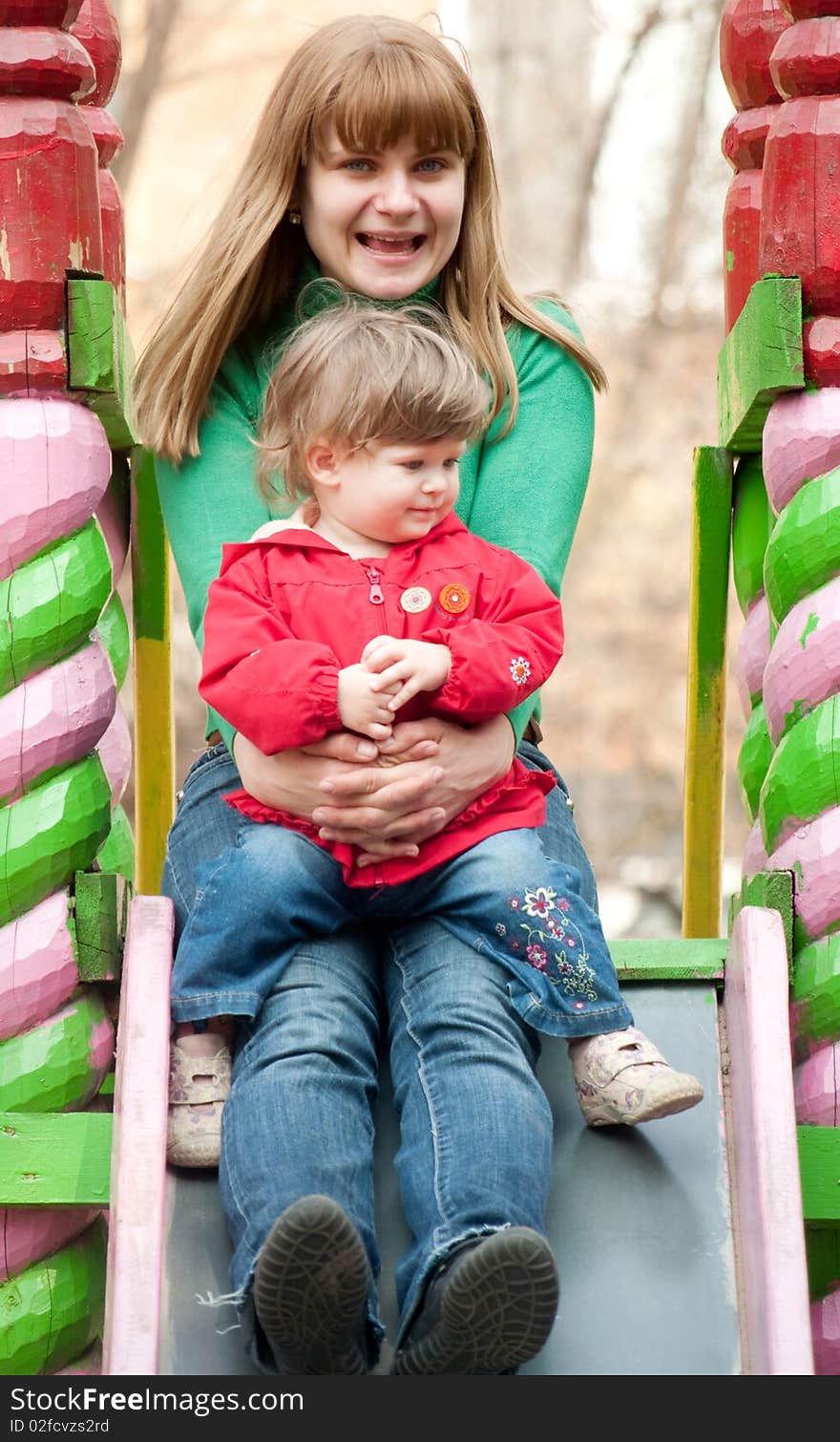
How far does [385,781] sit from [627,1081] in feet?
1.29

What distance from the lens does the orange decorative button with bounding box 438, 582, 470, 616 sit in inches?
80.8

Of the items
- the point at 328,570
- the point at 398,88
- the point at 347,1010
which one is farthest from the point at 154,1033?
the point at 398,88

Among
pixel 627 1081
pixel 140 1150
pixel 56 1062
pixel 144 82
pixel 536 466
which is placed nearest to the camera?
pixel 140 1150

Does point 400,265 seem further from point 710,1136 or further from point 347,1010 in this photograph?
point 710,1136

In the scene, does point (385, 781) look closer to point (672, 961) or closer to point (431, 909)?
point (431, 909)

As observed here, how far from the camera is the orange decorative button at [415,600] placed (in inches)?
80.5

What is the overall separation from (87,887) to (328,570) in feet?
1.43

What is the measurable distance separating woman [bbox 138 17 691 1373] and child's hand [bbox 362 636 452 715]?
0.07 metres

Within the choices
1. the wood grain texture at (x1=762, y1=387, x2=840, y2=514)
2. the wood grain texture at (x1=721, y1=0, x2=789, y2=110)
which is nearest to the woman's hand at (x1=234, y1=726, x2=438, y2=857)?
the wood grain texture at (x1=762, y1=387, x2=840, y2=514)

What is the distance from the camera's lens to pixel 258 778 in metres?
2.06

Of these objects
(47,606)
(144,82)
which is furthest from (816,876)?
(144,82)

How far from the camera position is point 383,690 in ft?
6.49

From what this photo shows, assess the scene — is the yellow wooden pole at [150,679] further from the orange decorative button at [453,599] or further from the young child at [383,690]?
the orange decorative button at [453,599]

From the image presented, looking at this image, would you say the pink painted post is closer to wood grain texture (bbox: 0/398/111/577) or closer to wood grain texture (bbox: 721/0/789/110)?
wood grain texture (bbox: 721/0/789/110)
